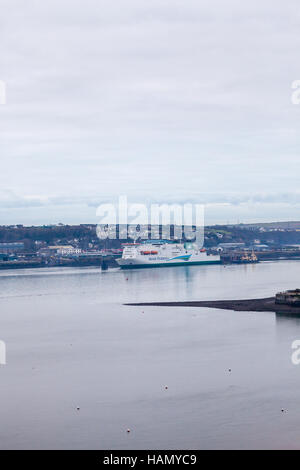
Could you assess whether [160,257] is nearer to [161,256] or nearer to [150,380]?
[161,256]

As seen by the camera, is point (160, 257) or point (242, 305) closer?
point (242, 305)

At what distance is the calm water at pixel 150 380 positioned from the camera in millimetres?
14492

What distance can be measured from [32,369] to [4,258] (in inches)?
3272

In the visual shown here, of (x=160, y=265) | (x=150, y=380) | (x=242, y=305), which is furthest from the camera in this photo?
(x=160, y=265)

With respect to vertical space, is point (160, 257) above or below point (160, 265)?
above

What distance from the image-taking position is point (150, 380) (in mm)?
19156

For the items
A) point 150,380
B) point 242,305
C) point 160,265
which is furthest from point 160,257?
point 150,380

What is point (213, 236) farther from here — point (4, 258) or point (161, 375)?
point (161, 375)

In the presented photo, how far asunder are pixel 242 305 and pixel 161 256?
54.5m

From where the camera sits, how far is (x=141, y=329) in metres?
28.9

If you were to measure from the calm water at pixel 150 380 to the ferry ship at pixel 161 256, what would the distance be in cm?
5157

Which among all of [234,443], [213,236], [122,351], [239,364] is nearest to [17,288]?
[122,351]

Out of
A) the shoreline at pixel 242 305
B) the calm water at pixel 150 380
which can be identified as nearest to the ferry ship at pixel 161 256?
the shoreline at pixel 242 305

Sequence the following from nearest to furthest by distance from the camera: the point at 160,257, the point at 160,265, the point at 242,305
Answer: the point at 242,305 < the point at 160,265 < the point at 160,257
